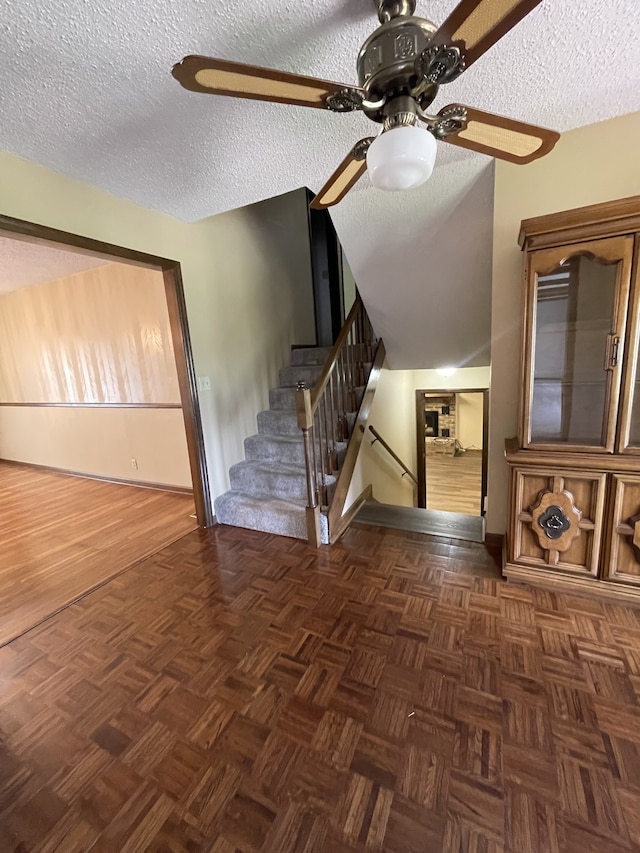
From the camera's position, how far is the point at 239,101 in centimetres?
141

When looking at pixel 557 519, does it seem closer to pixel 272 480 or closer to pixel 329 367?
pixel 329 367

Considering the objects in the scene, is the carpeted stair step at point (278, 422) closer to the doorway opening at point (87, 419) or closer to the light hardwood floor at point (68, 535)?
the doorway opening at point (87, 419)

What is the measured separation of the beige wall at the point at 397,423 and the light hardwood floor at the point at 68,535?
188 cm

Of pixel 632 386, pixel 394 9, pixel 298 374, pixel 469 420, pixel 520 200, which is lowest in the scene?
pixel 469 420

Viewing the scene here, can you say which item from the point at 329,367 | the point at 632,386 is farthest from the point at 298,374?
the point at 632,386

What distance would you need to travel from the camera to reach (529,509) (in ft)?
6.05

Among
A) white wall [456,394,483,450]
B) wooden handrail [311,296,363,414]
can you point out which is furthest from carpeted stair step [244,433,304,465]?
white wall [456,394,483,450]

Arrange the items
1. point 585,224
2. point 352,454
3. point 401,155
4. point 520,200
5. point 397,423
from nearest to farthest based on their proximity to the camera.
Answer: point 401,155 < point 585,224 < point 520,200 < point 352,454 < point 397,423

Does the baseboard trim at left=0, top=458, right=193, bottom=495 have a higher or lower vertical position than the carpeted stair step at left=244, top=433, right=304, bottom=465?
lower

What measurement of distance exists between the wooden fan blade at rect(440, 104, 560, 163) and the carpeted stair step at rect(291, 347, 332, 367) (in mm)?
2516

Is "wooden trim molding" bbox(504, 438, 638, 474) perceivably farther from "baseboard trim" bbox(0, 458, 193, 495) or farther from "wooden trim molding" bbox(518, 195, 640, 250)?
"baseboard trim" bbox(0, 458, 193, 495)

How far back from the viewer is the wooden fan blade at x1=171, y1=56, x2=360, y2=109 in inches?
32.0

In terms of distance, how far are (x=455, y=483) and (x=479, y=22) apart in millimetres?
7496

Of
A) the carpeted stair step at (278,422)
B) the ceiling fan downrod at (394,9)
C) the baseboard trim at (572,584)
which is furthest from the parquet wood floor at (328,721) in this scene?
the ceiling fan downrod at (394,9)
